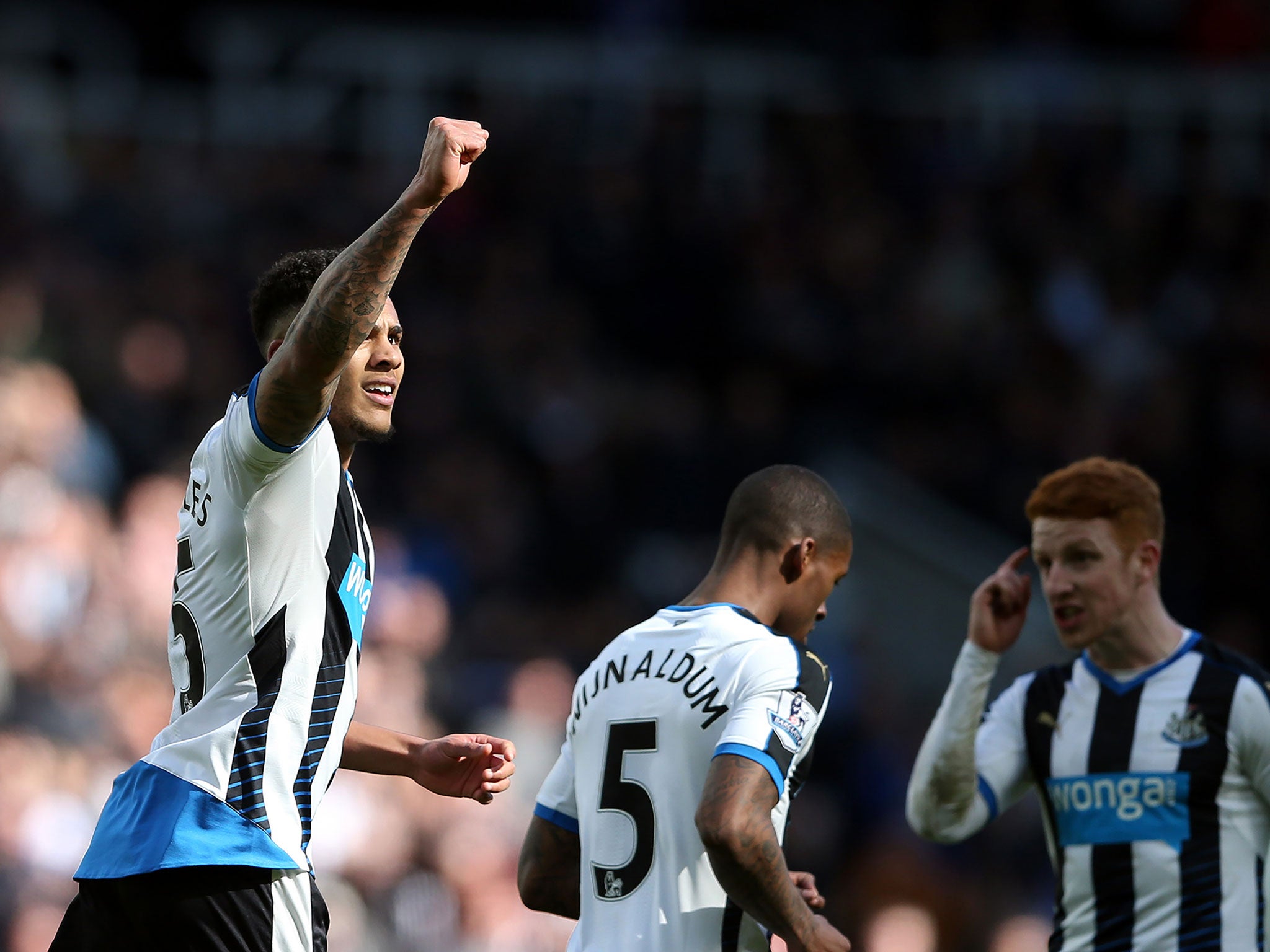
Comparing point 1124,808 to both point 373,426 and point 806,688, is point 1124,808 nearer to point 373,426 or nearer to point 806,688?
point 806,688

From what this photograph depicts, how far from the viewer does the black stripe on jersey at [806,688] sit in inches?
140

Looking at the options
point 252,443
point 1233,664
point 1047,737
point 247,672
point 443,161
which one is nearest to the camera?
point 443,161

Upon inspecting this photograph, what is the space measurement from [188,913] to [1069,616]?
2.74m

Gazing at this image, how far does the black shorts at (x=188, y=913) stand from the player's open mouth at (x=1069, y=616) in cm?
251

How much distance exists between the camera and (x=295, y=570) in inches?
136

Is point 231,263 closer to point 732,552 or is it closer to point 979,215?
point 979,215

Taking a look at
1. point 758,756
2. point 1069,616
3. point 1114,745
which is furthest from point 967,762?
point 758,756

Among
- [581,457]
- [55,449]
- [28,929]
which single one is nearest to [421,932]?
[28,929]

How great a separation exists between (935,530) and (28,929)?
645 cm

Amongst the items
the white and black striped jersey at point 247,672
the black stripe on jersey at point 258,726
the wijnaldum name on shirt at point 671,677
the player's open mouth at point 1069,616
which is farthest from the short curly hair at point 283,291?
the player's open mouth at point 1069,616

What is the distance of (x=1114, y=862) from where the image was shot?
4.61 m

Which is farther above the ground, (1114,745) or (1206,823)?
(1114,745)

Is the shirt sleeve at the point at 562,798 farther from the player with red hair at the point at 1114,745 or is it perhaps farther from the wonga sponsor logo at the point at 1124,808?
the wonga sponsor logo at the point at 1124,808

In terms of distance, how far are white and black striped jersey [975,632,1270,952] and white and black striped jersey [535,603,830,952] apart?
4.23ft
